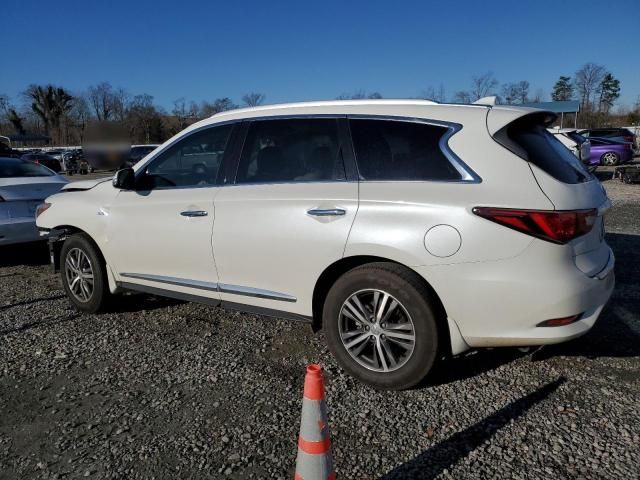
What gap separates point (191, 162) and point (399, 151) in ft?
5.99

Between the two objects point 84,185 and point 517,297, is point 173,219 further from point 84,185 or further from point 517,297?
point 517,297

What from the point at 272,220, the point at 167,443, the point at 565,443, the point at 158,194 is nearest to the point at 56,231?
the point at 158,194

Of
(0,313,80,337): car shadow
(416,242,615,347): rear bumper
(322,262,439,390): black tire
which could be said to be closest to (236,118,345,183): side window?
(322,262,439,390): black tire

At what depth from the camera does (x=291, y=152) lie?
364 centimetres

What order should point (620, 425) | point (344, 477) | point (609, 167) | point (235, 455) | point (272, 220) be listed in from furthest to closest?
point (609, 167)
point (272, 220)
point (620, 425)
point (235, 455)
point (344, 477)

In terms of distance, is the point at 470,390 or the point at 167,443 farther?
the point at 470,390

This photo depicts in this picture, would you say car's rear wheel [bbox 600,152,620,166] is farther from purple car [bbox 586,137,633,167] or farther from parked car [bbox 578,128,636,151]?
parked car [bbox 578,128,636,151]

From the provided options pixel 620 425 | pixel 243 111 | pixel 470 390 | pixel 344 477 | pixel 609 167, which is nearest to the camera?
pixel 344 477

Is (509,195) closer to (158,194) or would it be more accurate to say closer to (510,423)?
(510,423)

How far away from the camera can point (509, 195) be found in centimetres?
279

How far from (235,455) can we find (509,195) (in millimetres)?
2042

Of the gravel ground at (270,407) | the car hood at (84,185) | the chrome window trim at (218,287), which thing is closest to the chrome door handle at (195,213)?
the chrome window trim at (218,287)

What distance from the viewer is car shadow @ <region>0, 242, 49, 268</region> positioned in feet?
23.8

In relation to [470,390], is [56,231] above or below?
above
